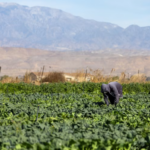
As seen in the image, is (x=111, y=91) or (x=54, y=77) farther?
(x=54, y=77)

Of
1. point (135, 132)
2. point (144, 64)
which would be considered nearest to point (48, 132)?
point (135, 132)

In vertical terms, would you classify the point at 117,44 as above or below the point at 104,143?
above

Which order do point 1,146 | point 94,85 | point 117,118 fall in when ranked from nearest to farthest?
1. point 1,146
2. point 117,118
3. point 94,85

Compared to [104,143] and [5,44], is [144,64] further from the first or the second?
[5,44]

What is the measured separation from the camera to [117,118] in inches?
296

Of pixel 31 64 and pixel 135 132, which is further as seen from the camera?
pixel 31 64

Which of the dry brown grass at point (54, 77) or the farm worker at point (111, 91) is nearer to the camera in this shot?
the farm worker at point (111, 91)

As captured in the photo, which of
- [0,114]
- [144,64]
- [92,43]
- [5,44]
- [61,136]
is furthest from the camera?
[92,43]

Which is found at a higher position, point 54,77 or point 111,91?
point 111,91

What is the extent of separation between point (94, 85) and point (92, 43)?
578 feet

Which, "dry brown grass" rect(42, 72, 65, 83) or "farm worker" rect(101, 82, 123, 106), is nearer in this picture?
"farm worker" rect(101, 82, 123, 106)

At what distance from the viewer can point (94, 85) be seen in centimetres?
1742

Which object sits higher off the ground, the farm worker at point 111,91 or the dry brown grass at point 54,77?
the farm worker at point 111,91

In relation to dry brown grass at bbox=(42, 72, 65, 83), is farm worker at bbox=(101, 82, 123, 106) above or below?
above
